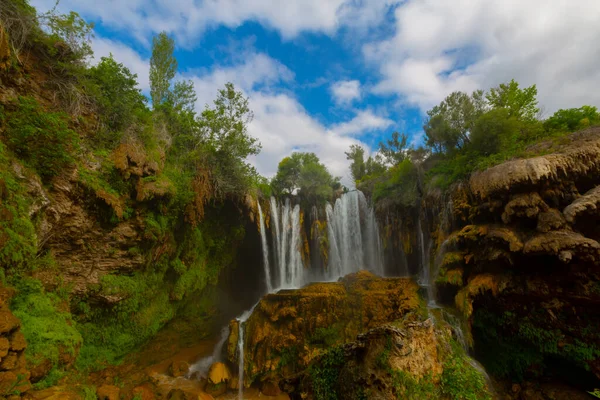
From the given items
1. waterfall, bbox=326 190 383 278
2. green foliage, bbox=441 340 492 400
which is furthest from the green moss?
waterfall, bbox=326 190 383 278

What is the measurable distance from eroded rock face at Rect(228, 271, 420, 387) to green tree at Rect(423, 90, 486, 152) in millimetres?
11221

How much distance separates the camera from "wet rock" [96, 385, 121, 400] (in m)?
7.82

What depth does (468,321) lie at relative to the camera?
962cm

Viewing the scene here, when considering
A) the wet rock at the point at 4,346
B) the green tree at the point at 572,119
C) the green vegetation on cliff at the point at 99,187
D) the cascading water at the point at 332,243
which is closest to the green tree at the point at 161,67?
the green vegetation on cliff at the point at 99,187

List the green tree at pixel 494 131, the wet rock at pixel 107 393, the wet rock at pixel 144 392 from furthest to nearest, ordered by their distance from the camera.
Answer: the green tree at pixel 494 131 < the wet rock at pixel 144 392 < the wet rock at pixel 107 393

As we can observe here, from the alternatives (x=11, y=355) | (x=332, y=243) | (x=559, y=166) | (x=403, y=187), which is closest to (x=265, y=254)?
(x=332, y=243)

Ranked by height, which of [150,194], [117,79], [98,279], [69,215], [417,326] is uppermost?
[117,79]

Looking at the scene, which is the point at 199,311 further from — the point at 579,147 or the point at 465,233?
the point at 579,147

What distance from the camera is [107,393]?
7.96 metres

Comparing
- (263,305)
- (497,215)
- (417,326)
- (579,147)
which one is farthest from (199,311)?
(579,147)

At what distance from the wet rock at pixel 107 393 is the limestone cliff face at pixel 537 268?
41.2 feet

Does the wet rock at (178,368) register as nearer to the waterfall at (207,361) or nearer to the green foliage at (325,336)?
the waterfall at (207,361)

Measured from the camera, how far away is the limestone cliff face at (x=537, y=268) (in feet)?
26.6

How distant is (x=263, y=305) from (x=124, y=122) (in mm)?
9827
